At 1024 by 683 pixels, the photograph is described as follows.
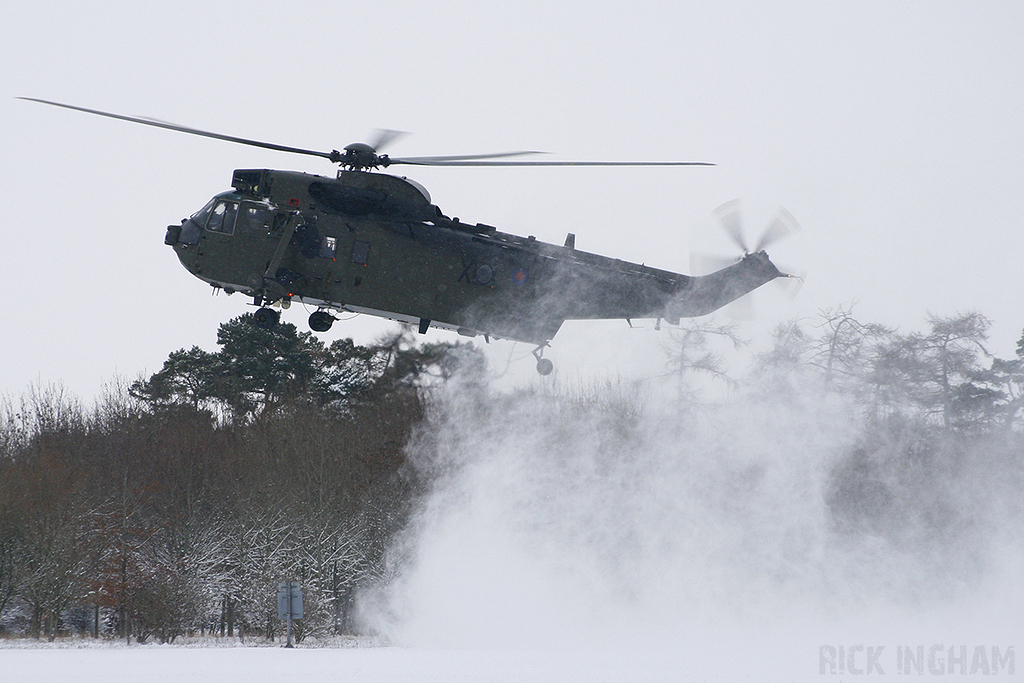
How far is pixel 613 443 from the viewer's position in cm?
3066

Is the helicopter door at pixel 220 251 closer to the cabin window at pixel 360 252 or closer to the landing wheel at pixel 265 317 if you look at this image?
the landing wheel at pixel 265 317

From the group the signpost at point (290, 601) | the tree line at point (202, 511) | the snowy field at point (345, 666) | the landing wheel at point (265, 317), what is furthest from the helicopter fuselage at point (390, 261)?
the tree line at point (202, 511)

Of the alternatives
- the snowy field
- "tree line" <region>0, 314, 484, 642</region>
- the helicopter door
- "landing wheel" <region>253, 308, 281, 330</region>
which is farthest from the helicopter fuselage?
"tree line" <region>0, 314, 484, 642</region>

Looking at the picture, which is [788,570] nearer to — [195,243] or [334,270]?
[334,270]

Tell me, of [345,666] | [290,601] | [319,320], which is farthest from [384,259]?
[290,601]

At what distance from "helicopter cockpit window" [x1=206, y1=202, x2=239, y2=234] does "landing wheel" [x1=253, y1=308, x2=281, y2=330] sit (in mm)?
1603

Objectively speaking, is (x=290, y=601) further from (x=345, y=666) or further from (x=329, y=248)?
(x=329, y=248)

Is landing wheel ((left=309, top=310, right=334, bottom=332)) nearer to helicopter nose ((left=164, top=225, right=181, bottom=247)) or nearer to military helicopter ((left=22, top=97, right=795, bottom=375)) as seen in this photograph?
military helicopter ((left=22, top=97, right=795, bottom=375))

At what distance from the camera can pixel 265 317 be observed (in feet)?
65.7

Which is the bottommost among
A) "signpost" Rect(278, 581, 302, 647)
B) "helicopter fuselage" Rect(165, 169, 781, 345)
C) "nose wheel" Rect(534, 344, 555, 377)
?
"signpost" Rect(278, 581, 302, 647)

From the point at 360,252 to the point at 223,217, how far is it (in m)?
2.66

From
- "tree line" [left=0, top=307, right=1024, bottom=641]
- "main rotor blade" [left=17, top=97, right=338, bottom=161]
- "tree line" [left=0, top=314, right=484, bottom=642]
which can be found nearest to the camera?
"main rotor blade" [left=17, top=97, right=338, bottom=161]

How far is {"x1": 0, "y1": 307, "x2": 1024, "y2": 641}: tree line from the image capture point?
93.5ft

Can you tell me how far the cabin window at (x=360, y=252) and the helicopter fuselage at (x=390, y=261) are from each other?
19mm
